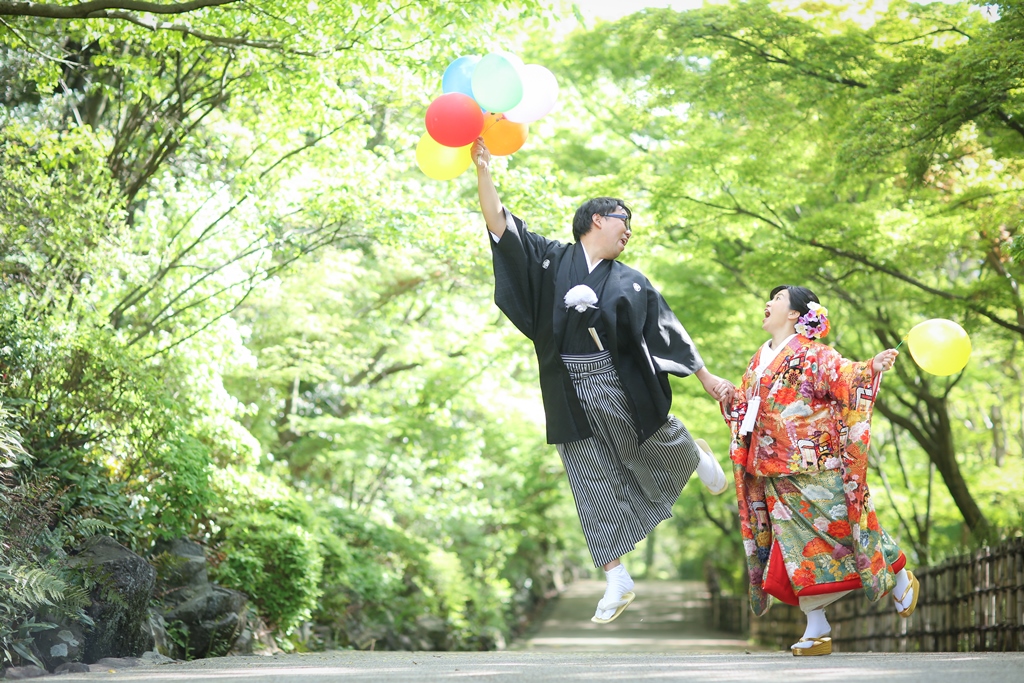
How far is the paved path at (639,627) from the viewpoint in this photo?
14.4m

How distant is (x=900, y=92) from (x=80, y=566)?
6.18 m

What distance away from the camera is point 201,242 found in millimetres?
8922

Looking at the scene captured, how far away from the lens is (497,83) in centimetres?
477

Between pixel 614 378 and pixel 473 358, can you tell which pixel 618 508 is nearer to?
pixel 614 378

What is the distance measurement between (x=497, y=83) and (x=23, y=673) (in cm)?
336

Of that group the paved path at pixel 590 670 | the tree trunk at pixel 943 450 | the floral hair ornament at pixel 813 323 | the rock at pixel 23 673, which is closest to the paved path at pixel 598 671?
the paved path at pixel 590 670

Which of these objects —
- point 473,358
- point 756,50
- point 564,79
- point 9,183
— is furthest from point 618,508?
point 564,79

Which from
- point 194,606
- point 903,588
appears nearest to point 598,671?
point 903,588

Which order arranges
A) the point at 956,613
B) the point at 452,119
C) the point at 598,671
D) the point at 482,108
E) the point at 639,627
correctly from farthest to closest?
the point at 639,627, the point at 956,613, the point at 482,108, the point at 452,119, the point at 598,671

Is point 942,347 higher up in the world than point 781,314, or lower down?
lower down

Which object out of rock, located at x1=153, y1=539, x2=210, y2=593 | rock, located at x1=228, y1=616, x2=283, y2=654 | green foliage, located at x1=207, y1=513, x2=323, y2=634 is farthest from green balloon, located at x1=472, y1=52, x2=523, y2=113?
green foliage, located at x1=207, y1=513, x2=323, y2=634

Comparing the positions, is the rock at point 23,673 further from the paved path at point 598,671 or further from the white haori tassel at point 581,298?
the white haori tassel at point 581,298

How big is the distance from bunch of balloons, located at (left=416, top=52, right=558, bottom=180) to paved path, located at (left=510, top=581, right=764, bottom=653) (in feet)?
25.0

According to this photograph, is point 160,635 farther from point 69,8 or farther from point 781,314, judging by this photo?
point 781,314
